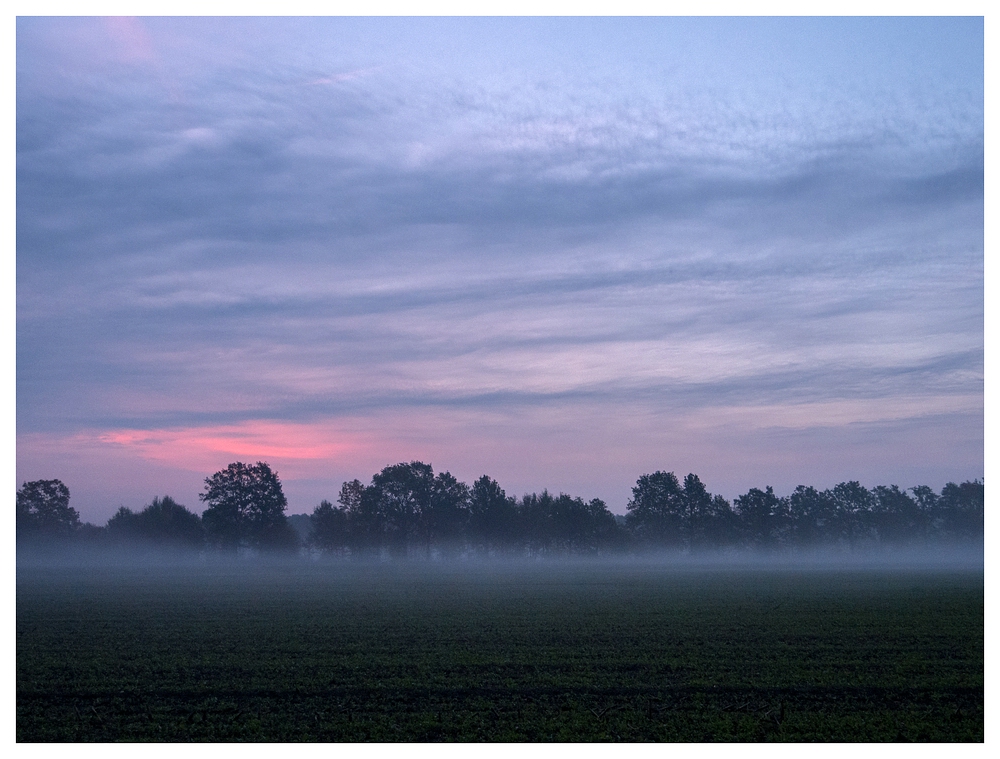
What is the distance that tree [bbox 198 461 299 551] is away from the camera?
158 m

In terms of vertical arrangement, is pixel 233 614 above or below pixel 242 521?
above

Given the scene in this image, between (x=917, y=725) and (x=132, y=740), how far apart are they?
614 inches

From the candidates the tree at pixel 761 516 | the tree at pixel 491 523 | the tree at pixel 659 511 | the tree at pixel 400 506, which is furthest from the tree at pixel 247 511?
the tree at pixel 761 516

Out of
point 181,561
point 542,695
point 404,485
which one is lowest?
point 181,561

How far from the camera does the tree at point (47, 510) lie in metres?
167

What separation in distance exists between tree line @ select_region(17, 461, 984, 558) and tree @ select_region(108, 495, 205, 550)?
0.75ft

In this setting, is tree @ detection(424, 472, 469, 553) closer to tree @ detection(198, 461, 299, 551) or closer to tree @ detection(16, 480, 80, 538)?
tree @ detection(198, 461, 299, 551)

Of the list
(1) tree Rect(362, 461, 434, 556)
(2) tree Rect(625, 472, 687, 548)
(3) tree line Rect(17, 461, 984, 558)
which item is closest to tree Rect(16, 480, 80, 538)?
(3) tree line Rect(17, 461, 984, 558)

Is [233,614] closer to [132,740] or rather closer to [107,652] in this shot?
[107,652]

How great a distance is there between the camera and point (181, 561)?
156 m

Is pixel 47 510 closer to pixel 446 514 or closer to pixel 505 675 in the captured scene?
pixel 446 514

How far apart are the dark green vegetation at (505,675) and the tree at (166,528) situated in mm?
135562

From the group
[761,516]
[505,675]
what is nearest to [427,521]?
[761,516]

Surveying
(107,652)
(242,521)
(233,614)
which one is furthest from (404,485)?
(107,652)
